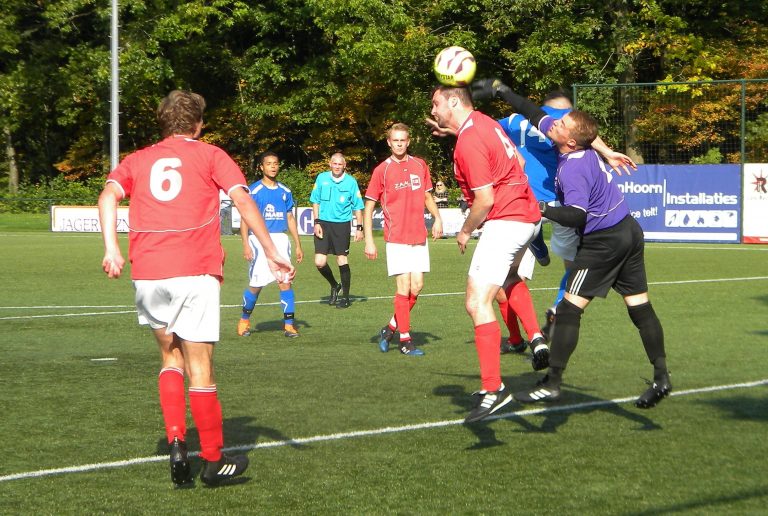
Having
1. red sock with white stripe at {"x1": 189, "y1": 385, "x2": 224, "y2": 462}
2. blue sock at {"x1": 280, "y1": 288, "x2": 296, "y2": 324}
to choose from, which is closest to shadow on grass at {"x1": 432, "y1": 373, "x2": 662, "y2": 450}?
Answer: red sock with white stripe at {"x1": 189, "y1": 385, "x2": 224, "y2": 462}

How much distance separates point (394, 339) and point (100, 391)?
3863 mm

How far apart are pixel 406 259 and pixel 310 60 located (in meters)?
36.5

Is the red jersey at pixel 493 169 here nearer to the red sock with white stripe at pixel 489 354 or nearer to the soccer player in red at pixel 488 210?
the soccer player in red at pixel 488 210

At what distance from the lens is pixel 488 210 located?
683 centimetres

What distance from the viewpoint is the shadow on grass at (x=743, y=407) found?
701 centimetres

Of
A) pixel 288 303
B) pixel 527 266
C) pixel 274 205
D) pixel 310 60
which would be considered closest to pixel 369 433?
pixel 527 266

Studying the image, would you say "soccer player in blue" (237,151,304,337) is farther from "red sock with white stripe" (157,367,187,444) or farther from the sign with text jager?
the sign with text jager

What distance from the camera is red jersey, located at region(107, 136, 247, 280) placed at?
5508 mm

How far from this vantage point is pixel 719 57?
37.6m

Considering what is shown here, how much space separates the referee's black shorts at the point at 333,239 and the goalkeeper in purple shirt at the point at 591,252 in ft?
28.6

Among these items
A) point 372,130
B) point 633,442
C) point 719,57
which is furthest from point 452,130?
point 372,130

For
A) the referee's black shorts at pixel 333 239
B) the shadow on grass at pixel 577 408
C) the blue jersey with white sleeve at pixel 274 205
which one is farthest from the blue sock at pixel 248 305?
the shadow on grass at pixel 577 408

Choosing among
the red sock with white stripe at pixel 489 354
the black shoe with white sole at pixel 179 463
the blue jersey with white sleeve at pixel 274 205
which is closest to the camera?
the black shoe with white sole at pixel 179 463

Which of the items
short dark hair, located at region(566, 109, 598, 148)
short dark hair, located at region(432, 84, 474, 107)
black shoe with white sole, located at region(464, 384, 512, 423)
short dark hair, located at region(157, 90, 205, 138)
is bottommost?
black shoe with white sole, located at region(464, 384, 512, 423)
